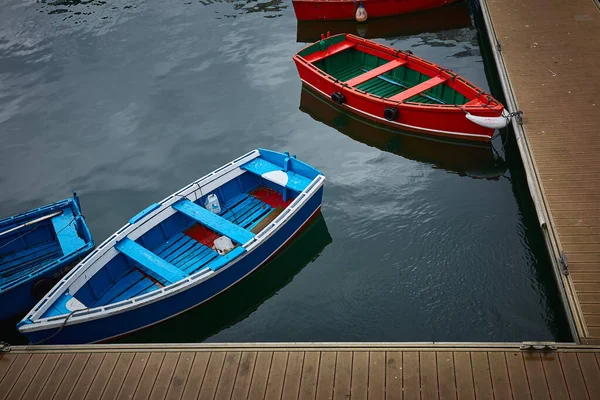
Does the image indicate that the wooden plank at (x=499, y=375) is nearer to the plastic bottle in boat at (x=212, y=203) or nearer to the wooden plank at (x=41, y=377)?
the wooden plank at (x=41, y=377)

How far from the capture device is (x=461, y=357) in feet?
30.9

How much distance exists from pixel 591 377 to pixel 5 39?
30864mm

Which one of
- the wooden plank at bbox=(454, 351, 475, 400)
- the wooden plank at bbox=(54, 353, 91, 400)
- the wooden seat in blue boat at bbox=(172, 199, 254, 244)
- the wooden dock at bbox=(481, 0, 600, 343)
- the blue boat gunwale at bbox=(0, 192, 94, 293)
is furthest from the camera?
the wooden seat in blue boat at bbox=(172, 199, 254, 244)

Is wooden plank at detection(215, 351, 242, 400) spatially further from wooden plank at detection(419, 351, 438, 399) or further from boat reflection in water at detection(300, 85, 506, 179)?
boat reflection in water at detection(300, 85, 506, 179)

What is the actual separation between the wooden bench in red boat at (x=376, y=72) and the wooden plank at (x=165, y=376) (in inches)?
491

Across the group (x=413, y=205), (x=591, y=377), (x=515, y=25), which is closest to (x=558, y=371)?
(x=591, y=377)

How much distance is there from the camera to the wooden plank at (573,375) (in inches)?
344

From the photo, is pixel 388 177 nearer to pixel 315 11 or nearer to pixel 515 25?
pixel 515 25

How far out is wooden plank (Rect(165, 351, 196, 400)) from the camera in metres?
9.52

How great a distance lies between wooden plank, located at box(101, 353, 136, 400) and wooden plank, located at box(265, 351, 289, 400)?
2742 millimetres

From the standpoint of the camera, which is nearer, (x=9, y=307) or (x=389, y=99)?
(x=9, y=307)

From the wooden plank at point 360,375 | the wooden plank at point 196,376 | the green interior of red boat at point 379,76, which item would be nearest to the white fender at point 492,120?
the green interior of red boat at point 379,76

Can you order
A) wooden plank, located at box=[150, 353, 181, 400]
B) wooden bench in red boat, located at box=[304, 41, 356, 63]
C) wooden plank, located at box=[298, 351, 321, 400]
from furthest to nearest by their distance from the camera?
1. wooden bench in red boat, located at box=[304, 41, 356, 63]
2. wooden plank, located at box=[150, 353, 181, 400]
3. wooden plank, located at box=[298, 351, 321, 400]

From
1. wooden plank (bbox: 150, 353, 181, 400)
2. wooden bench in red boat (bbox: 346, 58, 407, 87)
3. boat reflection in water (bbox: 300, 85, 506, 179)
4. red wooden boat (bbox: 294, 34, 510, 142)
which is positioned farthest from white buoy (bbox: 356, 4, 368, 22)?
wooden plank (bbox: 150, 353, 181, 400)
